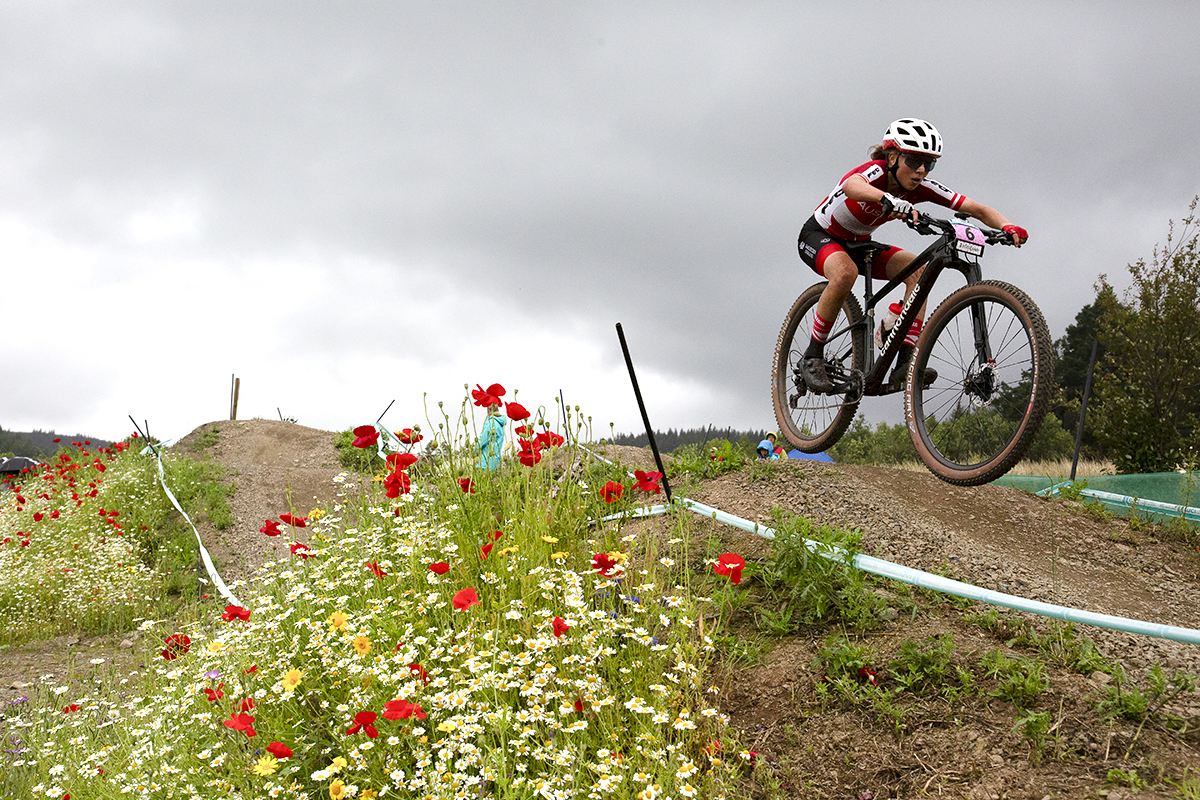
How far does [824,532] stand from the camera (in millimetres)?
3838

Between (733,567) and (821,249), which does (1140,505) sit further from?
(733,567)

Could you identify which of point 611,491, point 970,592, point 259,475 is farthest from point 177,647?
point 259,475

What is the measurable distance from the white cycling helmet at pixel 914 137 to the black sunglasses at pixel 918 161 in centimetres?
5

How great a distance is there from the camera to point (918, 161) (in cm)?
516

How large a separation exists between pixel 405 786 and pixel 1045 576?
3.72 m

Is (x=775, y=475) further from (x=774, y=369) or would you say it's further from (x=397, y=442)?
(x=397, y=442)

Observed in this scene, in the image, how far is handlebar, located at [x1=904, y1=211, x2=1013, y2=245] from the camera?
4543 mm

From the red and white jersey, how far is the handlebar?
19.3 inches

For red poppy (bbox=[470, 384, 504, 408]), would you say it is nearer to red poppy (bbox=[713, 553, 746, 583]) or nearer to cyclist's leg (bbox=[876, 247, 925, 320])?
red poppy (bbox=[713, 553, 746, 583])

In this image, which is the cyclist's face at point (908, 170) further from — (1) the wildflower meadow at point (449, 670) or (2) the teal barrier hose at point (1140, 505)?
(2) the teal barrier hose at point (1140, 505)

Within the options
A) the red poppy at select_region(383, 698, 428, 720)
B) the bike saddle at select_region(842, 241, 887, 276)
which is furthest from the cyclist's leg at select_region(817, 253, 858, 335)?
the red poppy at select_region(383, 698, 428, 720)

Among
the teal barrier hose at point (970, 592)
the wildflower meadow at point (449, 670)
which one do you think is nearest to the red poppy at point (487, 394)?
the wildflower meadow at point (449, 670)

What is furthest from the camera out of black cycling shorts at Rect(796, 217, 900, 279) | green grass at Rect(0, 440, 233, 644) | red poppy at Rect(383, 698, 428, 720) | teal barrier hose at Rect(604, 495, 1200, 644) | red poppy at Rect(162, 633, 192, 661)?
green grass at Rect(0, 440, 233, 644)

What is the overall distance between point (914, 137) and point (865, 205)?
0.56 meters
